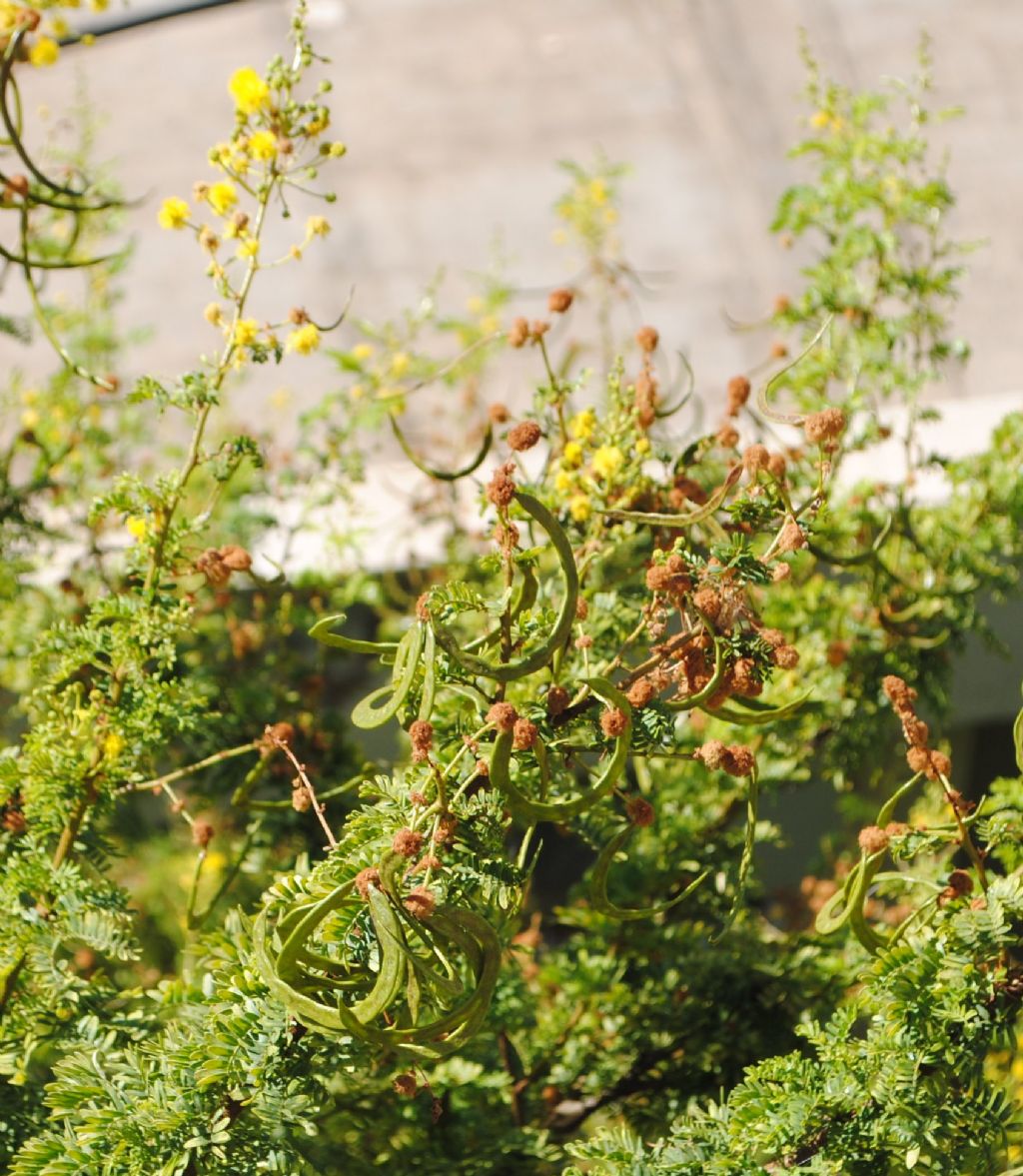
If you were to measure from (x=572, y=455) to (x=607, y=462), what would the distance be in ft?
0.13

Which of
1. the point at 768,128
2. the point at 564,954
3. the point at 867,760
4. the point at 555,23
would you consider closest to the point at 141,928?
the point at 564,954

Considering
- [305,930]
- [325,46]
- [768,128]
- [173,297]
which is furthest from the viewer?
[325,46]

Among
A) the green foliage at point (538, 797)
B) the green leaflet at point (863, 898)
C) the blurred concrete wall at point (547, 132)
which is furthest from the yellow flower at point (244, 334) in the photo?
the blurred concrete wall at point (547, 132)

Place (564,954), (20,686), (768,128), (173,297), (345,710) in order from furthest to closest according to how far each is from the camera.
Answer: (768,128)
(173,297)
(345,710)
(20,686)
(564,954)

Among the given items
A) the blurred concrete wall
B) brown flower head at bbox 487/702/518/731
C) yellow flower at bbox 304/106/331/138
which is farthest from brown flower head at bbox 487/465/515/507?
the blurred concrete wall

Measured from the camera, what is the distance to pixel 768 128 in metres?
3.32

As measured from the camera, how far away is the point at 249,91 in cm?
99

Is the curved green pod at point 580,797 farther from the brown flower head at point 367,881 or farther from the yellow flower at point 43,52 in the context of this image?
the yellow flower at point 43,52

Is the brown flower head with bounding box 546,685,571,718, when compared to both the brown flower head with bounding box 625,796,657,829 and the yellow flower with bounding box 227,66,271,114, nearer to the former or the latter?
the brown flower head with bounding box 625,796,657,829

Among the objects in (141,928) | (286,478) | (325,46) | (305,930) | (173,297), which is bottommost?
(141,928)

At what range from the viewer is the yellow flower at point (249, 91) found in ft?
3.23

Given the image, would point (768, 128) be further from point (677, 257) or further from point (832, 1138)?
point (832, 1138)

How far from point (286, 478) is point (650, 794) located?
22.6 inches

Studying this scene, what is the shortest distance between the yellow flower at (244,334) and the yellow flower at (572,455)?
25cm
